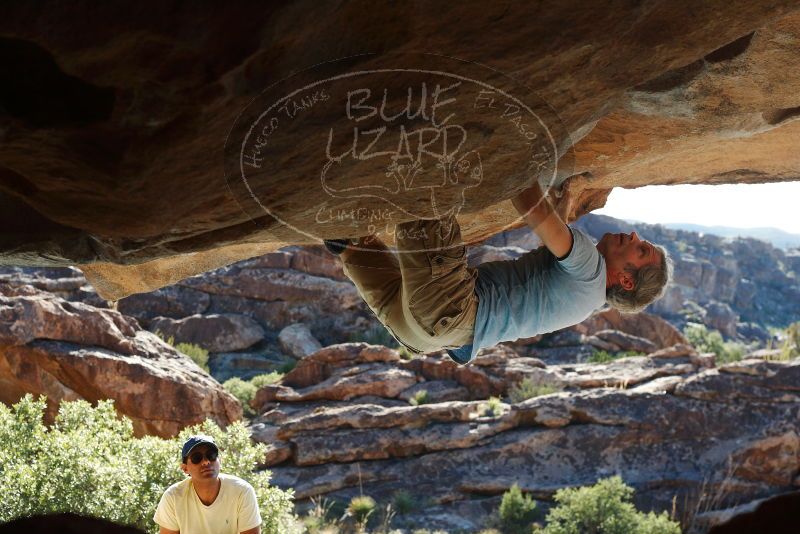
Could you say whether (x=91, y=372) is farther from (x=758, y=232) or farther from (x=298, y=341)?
(x=758, y=232)

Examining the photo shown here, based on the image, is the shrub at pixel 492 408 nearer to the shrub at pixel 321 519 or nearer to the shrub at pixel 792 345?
the shrub at pixel 321 519

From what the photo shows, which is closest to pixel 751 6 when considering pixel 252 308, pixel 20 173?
pixel 20 173

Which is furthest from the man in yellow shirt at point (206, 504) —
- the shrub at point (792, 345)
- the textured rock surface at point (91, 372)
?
the shrub at point (792, 345)

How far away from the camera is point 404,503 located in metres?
15.0

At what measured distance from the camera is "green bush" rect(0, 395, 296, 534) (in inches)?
298

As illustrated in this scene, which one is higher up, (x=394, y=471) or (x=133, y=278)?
(x=133, y=278)

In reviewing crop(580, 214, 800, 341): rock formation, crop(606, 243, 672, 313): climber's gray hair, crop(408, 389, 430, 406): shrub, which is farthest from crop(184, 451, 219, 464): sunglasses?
crop(580, 214, 800, 341): rock formation

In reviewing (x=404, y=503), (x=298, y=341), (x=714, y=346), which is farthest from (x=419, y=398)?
(x=714, y=346)

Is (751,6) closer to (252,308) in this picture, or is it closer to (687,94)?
(687,94)

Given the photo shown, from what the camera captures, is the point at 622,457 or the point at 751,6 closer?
the point at 751,6

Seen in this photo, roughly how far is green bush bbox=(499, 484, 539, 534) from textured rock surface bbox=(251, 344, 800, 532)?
53 cm

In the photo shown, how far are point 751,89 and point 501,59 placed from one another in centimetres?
191

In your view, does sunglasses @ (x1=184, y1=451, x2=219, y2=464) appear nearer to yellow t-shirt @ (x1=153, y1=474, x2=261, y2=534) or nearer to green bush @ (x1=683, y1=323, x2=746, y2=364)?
yellow t-shirt @ (x1=153, y1=474, x2=261, y2=534)

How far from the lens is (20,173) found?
8.46 ft
